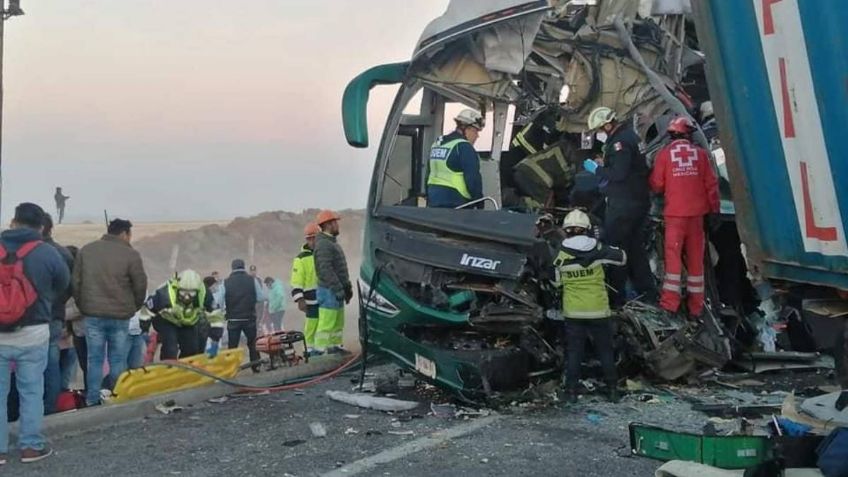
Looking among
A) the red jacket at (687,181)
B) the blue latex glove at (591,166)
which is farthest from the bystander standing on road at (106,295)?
the red jacket at (687,181)

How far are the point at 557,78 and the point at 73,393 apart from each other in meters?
4.43

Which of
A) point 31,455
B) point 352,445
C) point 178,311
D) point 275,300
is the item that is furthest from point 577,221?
point 275,300

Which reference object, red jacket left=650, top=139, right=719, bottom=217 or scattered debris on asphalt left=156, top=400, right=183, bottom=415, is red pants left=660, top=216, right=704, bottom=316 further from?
scattered debris on asphalt left=156, top=400, right=183, bottom=415

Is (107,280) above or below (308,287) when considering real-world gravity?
above

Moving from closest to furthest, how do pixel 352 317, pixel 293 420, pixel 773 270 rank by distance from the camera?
pixel 773 270 < pixel 293 420 < pixel 352 317

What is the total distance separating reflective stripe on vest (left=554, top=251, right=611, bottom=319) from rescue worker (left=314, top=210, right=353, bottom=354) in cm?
310

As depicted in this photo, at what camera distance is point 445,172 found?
639cm

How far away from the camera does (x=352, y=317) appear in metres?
23.3

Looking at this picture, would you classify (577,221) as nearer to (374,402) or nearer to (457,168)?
(457,168)

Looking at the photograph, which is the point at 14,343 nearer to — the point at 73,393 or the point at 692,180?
the point at 73,393

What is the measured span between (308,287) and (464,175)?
130 inches

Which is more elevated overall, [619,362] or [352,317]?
[619,362]

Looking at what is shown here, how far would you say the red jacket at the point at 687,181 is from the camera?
20.1 ft

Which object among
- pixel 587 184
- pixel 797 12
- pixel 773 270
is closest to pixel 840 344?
pixel 773 270
